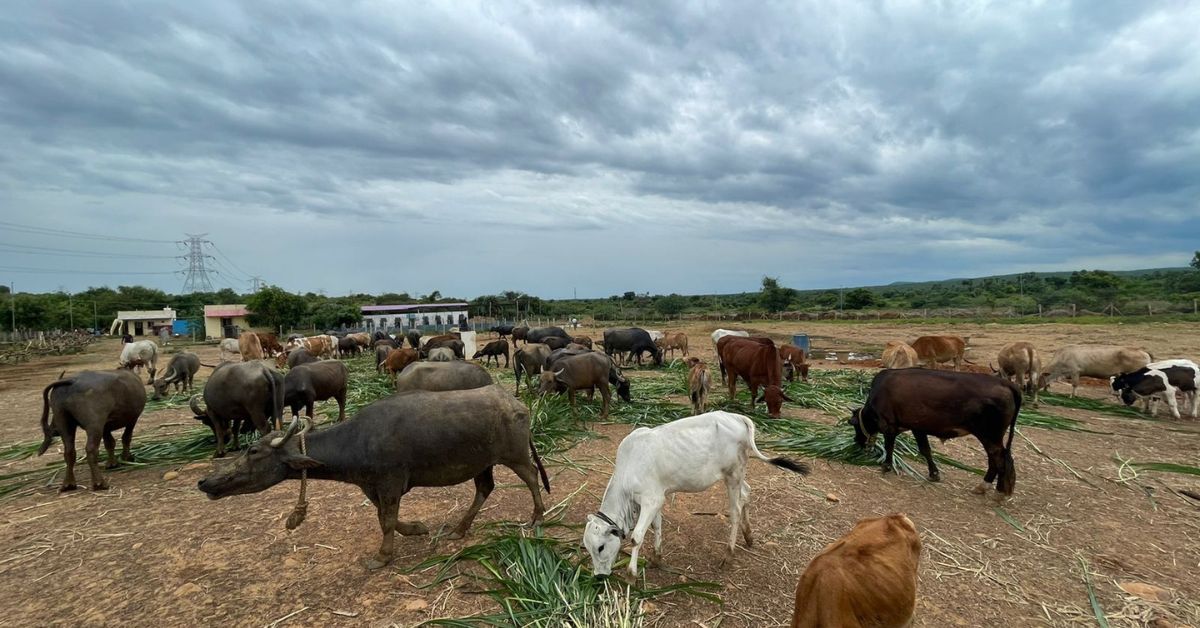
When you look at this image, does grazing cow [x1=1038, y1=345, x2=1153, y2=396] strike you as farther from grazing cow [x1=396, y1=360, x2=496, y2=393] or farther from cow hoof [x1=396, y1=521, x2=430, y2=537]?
cow hoof [x1=396, y1=521, x2=430, y2=537]

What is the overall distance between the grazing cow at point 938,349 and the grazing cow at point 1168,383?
572 centimetres

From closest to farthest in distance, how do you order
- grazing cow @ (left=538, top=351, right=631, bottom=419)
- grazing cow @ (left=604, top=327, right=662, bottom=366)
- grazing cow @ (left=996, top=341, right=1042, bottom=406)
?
1. grazing cow @ (left=538, top=351, right=631, bottom=419)
2. grazing cow @ (left=996, top=341, right=1042, bottom=406)
3. grazing cow @ (left=604, top=327, right=662, bottom=366)

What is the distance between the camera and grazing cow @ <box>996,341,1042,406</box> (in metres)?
13.6

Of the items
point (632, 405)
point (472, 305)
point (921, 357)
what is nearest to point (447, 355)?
point (632, 405)

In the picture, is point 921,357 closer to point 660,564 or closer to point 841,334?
point 660,564

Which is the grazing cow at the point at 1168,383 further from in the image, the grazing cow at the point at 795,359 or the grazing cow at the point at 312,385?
the grazing cow at the point at 312,385

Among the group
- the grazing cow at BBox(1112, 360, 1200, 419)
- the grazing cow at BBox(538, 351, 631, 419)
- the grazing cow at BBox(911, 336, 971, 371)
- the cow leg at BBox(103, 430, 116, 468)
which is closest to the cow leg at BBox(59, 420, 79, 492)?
the cow leg at BBox(103, 430, 116, 468)

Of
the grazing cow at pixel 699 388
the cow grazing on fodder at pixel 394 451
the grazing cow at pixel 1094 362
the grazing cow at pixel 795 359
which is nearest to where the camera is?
the cow grazing on fodder at pixel 394 451

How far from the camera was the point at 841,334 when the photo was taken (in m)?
37.7

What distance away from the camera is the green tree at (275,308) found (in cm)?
5300

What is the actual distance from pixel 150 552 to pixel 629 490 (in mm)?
5153

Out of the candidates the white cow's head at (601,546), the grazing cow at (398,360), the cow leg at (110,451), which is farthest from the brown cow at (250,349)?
the white cow's head at (601,546)

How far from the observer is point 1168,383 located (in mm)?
11539

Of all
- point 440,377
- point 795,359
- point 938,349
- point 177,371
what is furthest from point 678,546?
point 177,371
